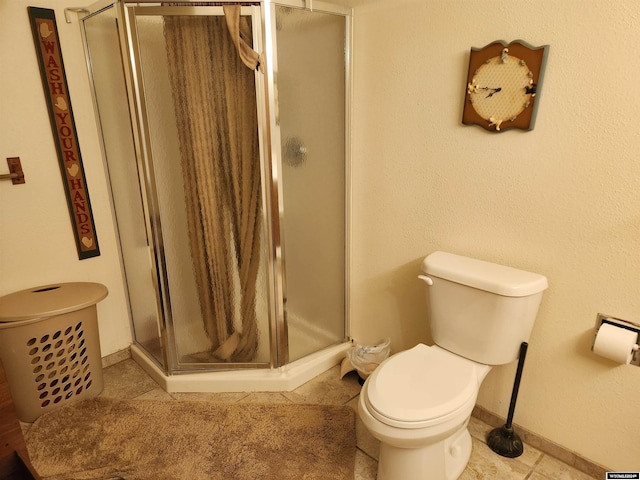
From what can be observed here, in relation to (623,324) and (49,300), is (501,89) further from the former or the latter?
(49,300)

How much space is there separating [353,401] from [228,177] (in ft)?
4.04

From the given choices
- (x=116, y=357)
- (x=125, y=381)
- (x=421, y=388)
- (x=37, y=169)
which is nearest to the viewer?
(x=421, y=388)

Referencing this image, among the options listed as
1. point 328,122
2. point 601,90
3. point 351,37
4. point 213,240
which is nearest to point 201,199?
point 213,240

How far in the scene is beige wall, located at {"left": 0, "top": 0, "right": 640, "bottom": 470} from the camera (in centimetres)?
126

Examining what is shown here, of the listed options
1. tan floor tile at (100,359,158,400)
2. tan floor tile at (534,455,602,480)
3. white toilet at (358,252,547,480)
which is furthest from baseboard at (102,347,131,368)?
tan floor tile at (534,455,602,480)

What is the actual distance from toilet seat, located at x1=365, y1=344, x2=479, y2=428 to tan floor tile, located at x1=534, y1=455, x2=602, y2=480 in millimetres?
486

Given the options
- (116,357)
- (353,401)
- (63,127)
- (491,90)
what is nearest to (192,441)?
(353,401)

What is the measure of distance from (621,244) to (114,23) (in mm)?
2079

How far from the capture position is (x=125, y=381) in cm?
208

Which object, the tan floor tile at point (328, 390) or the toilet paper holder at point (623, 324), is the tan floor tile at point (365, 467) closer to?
the tan floor tile at point (328, 390)

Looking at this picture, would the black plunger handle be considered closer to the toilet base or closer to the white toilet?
the white toilet

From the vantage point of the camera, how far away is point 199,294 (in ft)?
6.30

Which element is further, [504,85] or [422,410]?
[504,85]

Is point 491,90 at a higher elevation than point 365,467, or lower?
higher
